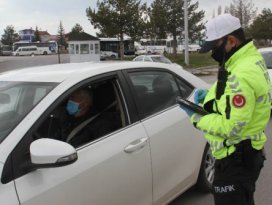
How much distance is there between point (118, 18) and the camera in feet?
149

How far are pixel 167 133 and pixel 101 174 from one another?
98 cm

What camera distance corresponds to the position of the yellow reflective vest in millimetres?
2555

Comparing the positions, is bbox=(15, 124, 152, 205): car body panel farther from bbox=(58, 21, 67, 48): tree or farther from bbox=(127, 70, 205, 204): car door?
bbox=(58, 21, 67, 48): tree

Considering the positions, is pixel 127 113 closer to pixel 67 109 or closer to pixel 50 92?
pixel 67 109

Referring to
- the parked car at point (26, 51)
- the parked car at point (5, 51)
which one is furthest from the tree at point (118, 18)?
the parked car at point (5, 51)

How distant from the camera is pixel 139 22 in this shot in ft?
152

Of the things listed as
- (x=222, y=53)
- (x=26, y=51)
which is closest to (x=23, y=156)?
(x=222, y=53)

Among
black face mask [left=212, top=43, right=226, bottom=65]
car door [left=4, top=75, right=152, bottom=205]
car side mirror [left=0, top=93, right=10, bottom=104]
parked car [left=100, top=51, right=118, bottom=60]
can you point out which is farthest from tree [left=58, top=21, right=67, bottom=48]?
black face mask [left=212, top=43, right=226, bottom=65]

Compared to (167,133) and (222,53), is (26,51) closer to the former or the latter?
(167,133)

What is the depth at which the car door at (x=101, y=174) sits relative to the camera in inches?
102

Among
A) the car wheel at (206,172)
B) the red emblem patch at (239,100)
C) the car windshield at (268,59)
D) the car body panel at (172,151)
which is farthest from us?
the car windshield at (268,59)

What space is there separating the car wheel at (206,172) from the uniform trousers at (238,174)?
5.72 ft

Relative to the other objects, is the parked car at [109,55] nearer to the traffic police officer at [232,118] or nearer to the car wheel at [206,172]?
the car wheel at [206,172]

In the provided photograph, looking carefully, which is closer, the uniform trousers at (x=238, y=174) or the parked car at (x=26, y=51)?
the uniform trousers at (x=238, y=174)
